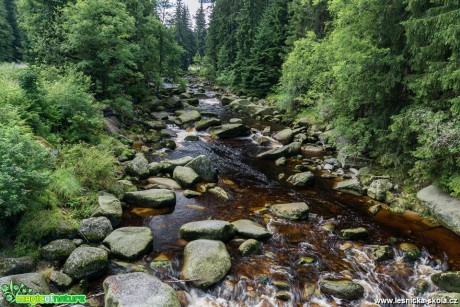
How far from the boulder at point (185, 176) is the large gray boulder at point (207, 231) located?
3484 millimetres

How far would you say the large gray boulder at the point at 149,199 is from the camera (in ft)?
34.4

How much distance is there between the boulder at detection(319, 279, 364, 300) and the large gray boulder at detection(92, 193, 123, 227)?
6.36 m

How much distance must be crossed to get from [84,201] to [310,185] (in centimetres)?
922

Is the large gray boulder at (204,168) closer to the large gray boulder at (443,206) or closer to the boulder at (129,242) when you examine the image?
the boulder at (129,242)

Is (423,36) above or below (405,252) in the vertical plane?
above

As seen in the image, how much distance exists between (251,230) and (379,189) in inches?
250

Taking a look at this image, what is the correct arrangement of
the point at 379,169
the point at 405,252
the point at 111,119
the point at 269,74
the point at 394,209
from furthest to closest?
the point at 269,74 → the point at 111,119 → the point at 379,169 → the point at 394,209 → the point at 405,252

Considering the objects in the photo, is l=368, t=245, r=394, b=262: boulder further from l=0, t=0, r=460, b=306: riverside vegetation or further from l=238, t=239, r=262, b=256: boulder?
l=238, t=239, r=262, b=256: boulder

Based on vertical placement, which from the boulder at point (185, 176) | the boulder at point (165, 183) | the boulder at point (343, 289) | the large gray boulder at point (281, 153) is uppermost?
the large gray boulder at point (281, 153)

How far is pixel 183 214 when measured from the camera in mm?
10289

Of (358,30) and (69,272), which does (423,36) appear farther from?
(69,272)

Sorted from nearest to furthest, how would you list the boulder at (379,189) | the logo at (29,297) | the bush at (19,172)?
the logo at (29,297)
the bush at (19,172)
the boulder at (379,189)

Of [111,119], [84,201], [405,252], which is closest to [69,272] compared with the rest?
[84,201]

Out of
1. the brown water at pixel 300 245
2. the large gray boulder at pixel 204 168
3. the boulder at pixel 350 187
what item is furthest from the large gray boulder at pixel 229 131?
the boulder at pixel 350 187
